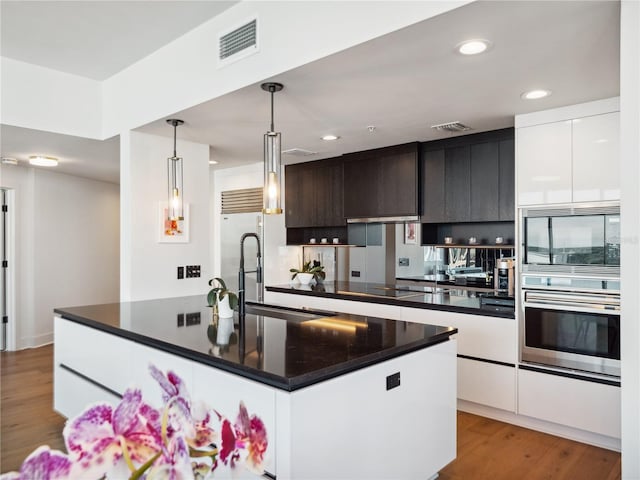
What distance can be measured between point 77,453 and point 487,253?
401 centimetres

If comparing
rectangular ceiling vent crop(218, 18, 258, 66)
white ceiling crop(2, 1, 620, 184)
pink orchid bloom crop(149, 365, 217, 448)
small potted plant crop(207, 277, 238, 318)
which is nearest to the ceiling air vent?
white ceiling crop(2, 1, 620, 184)

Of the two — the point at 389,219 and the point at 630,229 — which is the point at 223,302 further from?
the point at 389,219

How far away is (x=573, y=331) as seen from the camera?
3.06 meters

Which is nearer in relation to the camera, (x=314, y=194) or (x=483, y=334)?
(x=483, y=334)

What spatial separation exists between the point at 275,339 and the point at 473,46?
5.56ft

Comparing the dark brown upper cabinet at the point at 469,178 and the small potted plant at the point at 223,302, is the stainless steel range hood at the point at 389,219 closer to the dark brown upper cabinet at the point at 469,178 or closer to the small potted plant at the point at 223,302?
the dark brown upper cabinet at the point at 469,178

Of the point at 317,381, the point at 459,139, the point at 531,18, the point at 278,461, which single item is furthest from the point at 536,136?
the point at 278,461

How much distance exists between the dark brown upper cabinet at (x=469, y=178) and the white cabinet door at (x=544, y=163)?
0.45 m

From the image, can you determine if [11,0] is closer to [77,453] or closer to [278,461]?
[278,461]

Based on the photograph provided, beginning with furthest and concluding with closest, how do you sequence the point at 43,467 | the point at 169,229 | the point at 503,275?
the point at 169,229, the point at 503,275, the point at 43,467

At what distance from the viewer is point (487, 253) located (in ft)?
13.4

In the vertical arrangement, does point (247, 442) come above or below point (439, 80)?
below

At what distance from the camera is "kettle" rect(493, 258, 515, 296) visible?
3820mm

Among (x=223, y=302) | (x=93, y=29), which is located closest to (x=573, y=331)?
(x=223, y=302)
